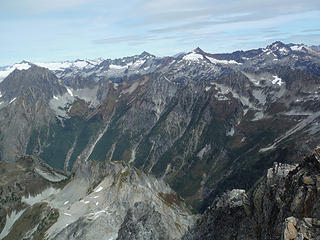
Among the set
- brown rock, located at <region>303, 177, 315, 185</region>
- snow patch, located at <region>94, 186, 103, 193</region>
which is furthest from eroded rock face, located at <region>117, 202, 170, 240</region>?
snow patch, located at <region>94, 186, 103, 193</region>

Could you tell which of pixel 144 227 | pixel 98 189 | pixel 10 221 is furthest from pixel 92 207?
pixel 10 221

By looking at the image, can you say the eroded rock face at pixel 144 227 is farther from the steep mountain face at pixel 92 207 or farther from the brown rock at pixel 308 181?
the brown rock at pixel 308 181

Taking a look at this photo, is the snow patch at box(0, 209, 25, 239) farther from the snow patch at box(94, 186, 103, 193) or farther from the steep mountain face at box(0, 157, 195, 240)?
the snow patch at box(94, 186, 103, 193)

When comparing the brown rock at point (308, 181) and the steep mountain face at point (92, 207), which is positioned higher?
the brown rock at point (308, 181)

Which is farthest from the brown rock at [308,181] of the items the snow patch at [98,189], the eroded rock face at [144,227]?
the snow patch at [98,189]

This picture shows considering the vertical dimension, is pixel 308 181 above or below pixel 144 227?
above

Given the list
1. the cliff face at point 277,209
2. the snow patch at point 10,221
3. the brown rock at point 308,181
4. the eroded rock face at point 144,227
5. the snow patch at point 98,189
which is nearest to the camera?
the cliff face at point 277,209

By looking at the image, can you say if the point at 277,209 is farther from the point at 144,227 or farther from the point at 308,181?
the point at 144,227
